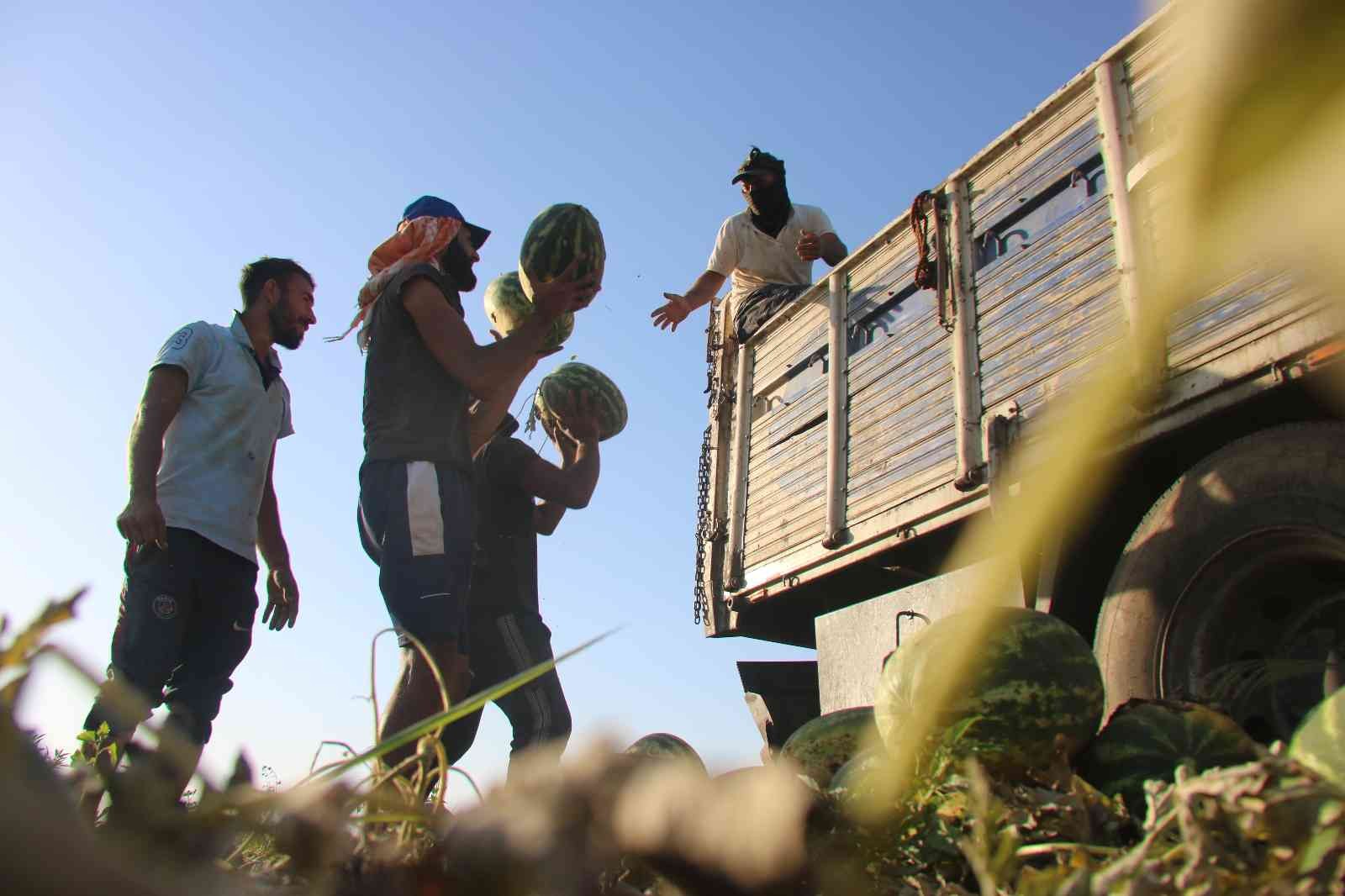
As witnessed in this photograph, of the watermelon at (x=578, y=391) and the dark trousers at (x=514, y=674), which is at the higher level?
the watermelon at (x=578, y=391)

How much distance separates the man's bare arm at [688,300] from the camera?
740cm

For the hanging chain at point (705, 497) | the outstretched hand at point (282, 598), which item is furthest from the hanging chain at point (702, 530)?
the outstretched hand at point (282, 598)

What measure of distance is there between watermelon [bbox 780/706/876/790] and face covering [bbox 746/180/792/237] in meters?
5.36

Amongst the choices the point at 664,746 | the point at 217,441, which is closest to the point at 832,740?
the point at 664,746

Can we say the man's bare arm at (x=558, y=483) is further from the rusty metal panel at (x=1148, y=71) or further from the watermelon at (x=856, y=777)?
the watermelon at (x=856, y=777)

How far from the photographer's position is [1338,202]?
2352 millimetres

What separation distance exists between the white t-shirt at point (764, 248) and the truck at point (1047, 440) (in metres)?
0.55

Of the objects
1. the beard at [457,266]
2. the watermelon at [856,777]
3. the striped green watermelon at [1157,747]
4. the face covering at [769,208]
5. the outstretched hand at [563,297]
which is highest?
the face covering at [769,208]

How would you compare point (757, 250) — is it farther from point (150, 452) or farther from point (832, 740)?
point (832, 740)

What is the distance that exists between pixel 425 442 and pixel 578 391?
2022 mm

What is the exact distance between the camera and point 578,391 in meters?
5.47

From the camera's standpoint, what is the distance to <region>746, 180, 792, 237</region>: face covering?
7523 millimetres

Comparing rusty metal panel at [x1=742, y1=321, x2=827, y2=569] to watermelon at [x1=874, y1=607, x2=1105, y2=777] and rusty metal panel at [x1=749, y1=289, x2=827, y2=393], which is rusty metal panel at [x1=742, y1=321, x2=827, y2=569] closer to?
rusty metal panel at [x1=749, y1=289, x2=827, y2=393]

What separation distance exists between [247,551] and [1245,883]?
12.0 ft
